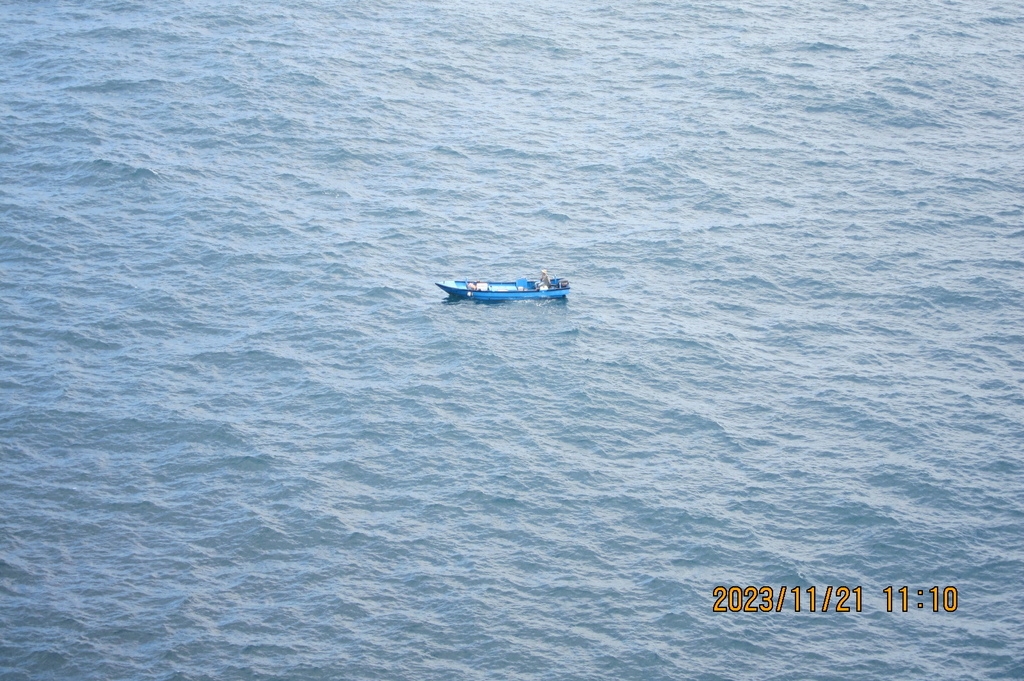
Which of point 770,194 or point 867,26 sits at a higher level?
point 867,26

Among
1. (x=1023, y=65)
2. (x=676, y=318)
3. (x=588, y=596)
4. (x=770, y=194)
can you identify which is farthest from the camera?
(x=1023, y=65)

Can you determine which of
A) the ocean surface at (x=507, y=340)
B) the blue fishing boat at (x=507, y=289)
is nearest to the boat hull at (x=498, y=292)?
the blue fishing boat at (x=507, y=289)

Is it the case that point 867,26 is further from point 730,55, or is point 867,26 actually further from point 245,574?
point 245,574

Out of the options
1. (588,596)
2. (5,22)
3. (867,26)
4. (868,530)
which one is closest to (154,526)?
(588,596)

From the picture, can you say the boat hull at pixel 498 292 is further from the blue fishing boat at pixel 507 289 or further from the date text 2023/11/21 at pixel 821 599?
the date text 2023/11/21 at pixel 821 599

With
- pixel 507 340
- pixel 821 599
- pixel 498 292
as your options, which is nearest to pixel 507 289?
pixel 498 292

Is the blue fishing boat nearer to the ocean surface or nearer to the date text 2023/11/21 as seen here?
the ocean surface

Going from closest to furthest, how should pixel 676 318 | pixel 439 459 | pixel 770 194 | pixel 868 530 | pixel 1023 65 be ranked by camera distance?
pixel 868 530 → pixel 439 459 → pixel 676 318 → pixel 770 194 → pixel 1023 65
